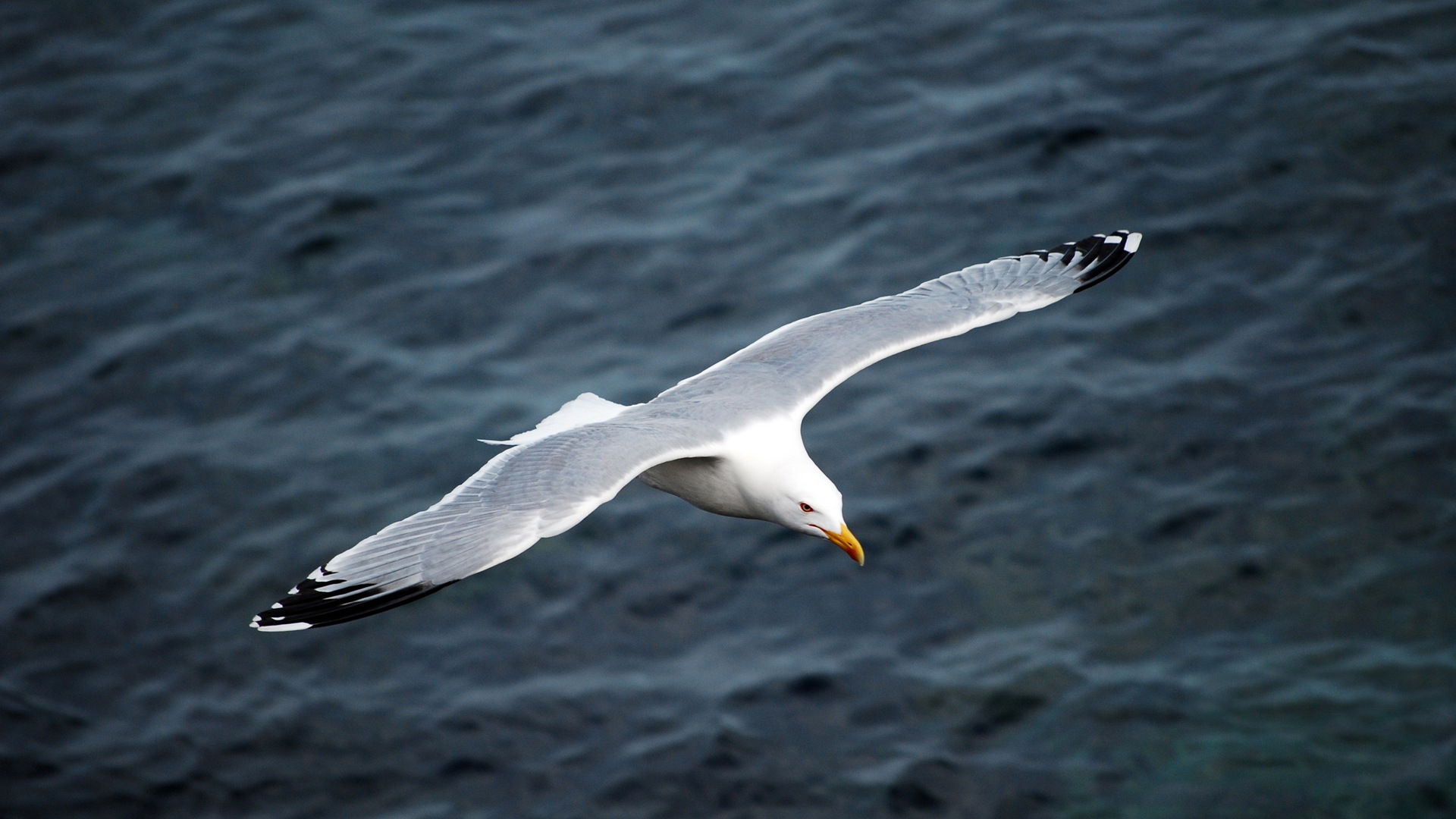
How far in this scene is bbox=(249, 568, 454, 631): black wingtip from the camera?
6.54m

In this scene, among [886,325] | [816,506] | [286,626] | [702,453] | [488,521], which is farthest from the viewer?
[886,325]

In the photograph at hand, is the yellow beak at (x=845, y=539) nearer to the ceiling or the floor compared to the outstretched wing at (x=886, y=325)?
nearer to the floor

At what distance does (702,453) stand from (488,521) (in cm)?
124

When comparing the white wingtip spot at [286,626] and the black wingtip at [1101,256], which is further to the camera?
the black wingtip at [1101,256]

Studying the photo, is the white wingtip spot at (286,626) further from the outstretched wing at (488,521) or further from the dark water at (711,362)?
the dark water at (711,362)

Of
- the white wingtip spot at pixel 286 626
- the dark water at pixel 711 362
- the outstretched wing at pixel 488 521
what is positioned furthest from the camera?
the dark water at pixel 711 362

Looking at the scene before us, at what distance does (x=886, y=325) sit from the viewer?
30.0 feet

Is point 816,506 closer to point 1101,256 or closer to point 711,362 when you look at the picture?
point 1101,256

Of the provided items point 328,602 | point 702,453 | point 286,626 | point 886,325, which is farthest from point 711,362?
point 286,626

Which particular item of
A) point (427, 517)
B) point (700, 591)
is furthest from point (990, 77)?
point (427, 517)

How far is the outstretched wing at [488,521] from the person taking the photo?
Answer: 22.2 feet

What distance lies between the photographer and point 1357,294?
42.4ft

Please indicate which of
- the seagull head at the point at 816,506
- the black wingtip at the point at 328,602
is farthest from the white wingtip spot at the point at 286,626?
the seagull head at the point at 816,506

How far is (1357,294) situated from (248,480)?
9240mm
